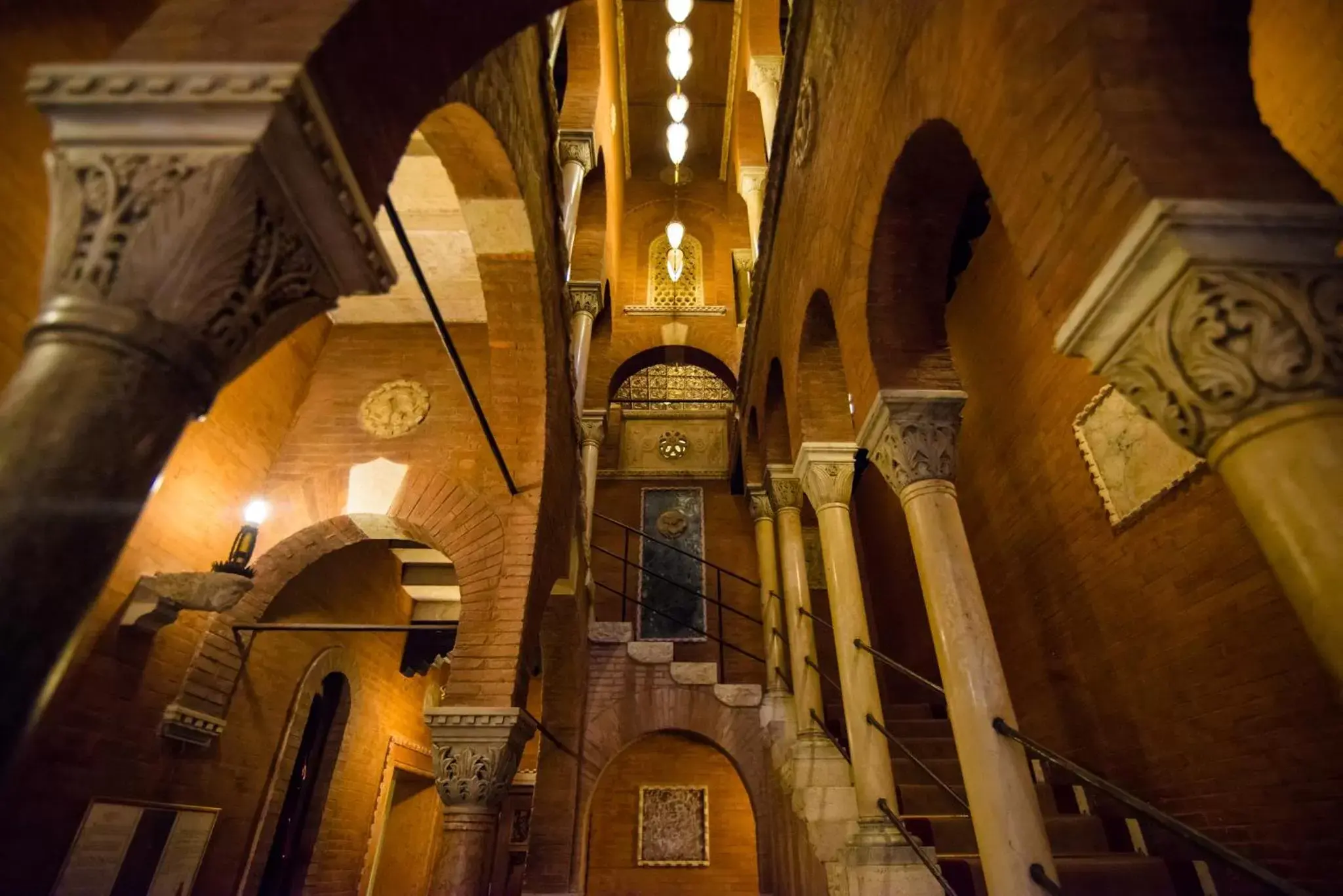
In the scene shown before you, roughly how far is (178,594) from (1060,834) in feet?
19.0

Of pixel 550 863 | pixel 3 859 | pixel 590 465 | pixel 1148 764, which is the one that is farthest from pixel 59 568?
pixel 590 465

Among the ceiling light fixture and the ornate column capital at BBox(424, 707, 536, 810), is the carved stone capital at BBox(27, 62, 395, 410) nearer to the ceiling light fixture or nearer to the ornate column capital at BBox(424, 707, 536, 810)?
the ornate column capital at BBox(424, 707, 536, 810)

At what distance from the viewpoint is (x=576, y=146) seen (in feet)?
24.8

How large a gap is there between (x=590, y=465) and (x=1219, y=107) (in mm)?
7070

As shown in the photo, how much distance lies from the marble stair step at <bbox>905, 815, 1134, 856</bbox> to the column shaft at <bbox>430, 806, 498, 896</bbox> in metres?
2.56

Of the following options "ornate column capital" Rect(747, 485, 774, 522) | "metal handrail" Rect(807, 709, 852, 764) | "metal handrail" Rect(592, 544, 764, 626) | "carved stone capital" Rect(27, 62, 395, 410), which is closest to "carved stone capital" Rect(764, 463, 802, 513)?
"ornate column capital" Rect(747, 485, 774, 522)

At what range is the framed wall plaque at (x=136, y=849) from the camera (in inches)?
152

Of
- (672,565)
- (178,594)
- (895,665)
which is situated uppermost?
(672,565)

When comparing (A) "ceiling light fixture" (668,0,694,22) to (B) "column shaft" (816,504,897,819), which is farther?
(A) "ceiling light fixture" (668,0,694,22)

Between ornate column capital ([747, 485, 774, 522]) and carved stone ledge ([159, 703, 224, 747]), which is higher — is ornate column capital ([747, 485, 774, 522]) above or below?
above

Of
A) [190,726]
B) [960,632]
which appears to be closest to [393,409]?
[190,726]

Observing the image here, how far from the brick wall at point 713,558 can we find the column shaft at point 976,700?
567 centimetres

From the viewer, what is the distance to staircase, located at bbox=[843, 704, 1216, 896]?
11.0 feet

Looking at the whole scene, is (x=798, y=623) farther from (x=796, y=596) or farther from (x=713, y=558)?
(x=713, y=558)
